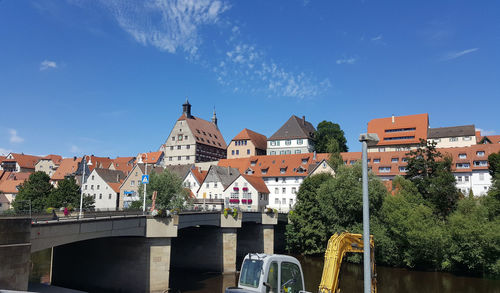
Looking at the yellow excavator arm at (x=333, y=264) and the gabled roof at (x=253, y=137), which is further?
the gabled roof at (x=253, y=137)

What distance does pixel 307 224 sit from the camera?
5634 cm

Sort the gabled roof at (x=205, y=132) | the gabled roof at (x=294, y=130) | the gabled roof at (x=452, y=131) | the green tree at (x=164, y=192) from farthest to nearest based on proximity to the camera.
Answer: the gabled roof at (x=205, y=132) → the gabled roof at (x=294, y=130) → the gabled roof at (x=452, y=131) → the green tree at (x=164, y=192)

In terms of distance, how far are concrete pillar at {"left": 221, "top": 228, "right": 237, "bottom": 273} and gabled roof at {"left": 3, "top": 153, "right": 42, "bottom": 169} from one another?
12565 centimetres

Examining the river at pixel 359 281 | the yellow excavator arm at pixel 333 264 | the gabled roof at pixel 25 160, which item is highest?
the gabled roof at pixel 25 160

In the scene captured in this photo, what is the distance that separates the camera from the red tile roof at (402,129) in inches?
3551

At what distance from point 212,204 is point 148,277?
4398 cm

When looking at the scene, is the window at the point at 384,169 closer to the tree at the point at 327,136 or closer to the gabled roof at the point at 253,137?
the tree at the point at 327,136

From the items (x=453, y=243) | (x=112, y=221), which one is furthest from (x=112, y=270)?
(x=453, y=243)

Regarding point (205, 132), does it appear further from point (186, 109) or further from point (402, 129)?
point (402, 129)

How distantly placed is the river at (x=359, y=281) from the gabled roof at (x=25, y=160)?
364ft

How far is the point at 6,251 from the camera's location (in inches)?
732

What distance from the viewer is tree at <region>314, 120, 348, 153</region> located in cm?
9775

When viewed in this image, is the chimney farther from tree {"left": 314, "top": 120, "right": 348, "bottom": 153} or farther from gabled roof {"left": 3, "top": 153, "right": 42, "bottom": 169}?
gabled roof {"left": 3, "top": 153, "right": 42, "bottom": 169}

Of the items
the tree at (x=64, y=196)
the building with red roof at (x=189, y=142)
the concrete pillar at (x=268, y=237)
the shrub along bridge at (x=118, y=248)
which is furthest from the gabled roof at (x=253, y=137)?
the shrub along bridge at (x=118, y=248)
